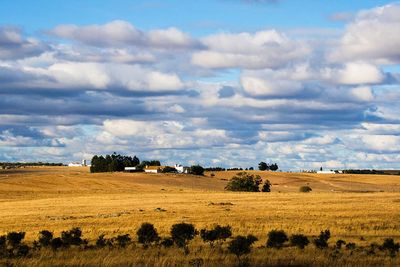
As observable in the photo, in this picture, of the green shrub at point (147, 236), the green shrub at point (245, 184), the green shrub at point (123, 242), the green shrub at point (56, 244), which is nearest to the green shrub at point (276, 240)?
the green shrub at point (147, 236)

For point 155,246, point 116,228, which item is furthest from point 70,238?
point 116,228

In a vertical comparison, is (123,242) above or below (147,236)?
below

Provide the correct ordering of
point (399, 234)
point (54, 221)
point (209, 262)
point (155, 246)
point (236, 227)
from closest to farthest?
point (209, 262) < point (155, 246) < point (399, 234) < point (236, 227) < point (54, 221)

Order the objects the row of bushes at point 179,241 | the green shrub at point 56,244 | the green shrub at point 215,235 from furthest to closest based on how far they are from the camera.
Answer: the green shrub at point 215,235
the green shrub at point 56,244
the row of bushes at point 179,241

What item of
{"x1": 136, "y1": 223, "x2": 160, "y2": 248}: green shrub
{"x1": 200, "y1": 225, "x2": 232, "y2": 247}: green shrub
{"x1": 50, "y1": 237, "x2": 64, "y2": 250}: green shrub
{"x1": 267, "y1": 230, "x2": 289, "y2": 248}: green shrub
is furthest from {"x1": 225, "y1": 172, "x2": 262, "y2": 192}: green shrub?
{"x1": 50, "y1": 237, "x2": 64, "y2": 250}: green shrub

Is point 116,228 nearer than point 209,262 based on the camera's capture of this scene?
No

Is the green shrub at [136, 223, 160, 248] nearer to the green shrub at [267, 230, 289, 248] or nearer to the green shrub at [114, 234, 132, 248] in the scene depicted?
the green shrub at [114, 234, 132, 248]

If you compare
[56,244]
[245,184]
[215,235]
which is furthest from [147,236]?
[245,184]

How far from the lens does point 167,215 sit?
55.6m

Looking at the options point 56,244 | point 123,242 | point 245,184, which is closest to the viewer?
point 56,244

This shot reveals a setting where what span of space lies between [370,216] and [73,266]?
125ft

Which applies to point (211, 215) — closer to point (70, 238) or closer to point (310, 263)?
point (70, 238)

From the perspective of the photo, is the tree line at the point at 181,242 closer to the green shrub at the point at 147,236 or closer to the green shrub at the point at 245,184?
the green shrub at the point at 147,236

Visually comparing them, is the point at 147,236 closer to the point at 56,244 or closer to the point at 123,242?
the point at 123,242
